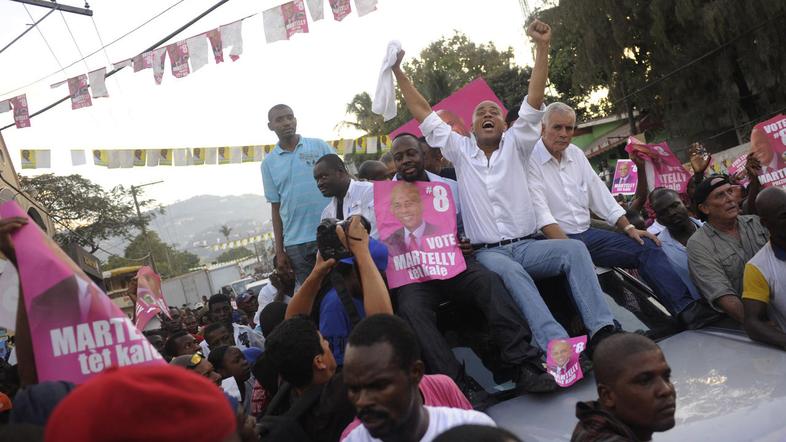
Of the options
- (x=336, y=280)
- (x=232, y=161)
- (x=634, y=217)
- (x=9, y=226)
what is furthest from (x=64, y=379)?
(x=232, y=161)

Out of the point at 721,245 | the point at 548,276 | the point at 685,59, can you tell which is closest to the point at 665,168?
the point at 721,245

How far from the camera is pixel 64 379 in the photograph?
2.61 m

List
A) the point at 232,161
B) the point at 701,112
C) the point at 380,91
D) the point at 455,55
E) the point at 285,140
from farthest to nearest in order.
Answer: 1. the point at 455,55
2. the point at 701,112
3. the point at 232,161
4. the point at 285,140
5. the point at 380,91

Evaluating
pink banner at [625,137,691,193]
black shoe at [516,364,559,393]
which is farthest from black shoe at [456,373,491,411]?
pink banner at [625,137,691,193]

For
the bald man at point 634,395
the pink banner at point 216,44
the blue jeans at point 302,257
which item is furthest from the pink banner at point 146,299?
the bald man at point 634,395

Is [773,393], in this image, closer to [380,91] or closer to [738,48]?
[380,91]

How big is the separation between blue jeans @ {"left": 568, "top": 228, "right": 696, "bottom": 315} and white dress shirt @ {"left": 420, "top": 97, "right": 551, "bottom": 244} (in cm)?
43

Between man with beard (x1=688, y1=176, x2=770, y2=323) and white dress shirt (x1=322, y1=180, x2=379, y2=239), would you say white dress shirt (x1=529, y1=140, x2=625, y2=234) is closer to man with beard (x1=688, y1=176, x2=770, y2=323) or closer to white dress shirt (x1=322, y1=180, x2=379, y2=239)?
man with beard (x1=688, y1=176, x2=770, y2=323)

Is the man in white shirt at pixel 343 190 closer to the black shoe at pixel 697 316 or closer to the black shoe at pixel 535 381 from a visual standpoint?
the black shoe at pixel 535 381

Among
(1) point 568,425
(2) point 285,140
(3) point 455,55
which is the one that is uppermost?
(3) point 455,55

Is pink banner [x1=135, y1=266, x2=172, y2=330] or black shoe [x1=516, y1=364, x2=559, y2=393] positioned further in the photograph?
pink banner [x1=135, y1=266, x2=172, y2=330]

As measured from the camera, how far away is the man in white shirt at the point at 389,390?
2.33 metres

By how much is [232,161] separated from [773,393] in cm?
1438

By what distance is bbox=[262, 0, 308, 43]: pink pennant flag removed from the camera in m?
8.90
